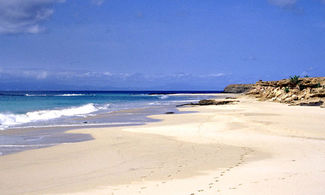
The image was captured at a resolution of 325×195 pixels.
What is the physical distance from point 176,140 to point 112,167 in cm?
441

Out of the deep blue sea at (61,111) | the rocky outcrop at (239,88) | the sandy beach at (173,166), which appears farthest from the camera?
the rocky outcrop at (239,88)

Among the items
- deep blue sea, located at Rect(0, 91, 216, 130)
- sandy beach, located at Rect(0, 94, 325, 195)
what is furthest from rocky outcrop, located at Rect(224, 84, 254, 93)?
sandy beach, located at Rect(0, 94, 325, 195)

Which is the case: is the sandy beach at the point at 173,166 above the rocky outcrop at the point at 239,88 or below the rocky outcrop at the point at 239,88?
below

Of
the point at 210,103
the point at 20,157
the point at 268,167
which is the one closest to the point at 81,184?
the point at 20,157

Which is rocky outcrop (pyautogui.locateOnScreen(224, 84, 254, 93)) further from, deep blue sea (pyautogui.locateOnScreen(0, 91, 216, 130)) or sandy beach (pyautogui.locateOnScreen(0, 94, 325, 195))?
sandy beach (pyautogui.locateOnScreen(0, 94, 325, 195))

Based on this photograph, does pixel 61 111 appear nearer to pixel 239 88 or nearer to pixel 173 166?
pixel 173 166

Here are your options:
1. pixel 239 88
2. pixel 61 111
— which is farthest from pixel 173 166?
pixel 239 88

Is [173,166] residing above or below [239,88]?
below

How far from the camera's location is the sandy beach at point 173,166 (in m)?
5.82

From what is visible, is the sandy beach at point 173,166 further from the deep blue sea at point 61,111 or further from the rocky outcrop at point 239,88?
the rocky outcrop at point 239,88

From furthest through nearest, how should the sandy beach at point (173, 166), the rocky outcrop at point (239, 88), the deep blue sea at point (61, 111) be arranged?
the rocky outcrop at point (239, 88) < the deep blue sea at point (61, 111) < the sandy beach at point (173, 166)

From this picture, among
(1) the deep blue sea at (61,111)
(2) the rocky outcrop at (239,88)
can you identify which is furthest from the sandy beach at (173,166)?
(2) the rocky outcrop at (239,88)

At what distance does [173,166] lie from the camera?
7.70 meters

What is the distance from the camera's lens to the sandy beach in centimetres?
582
